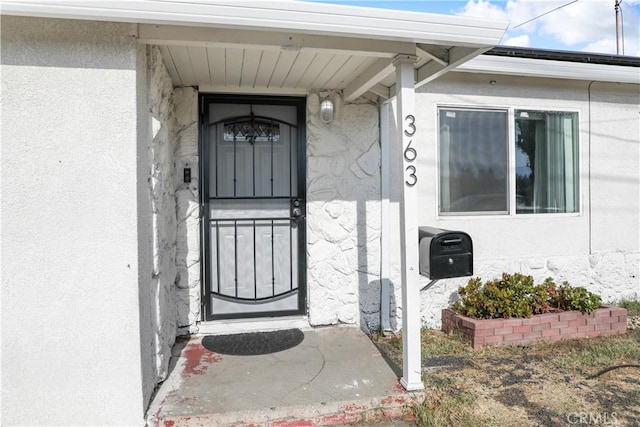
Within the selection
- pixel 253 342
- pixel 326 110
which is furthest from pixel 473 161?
pixel 253 342

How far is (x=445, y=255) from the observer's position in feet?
10.7

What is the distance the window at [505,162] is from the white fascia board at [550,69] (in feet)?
1.45

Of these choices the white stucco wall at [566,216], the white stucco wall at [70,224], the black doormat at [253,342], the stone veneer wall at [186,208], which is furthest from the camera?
the white stucco wall at [566,216]

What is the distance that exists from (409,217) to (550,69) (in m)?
2.78

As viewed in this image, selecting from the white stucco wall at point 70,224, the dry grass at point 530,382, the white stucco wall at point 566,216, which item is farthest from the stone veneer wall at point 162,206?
the white stucco wall at point 566,216

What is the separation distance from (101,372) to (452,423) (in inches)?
87.8

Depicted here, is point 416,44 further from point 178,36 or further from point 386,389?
point 386,389

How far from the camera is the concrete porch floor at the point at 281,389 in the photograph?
259 cm

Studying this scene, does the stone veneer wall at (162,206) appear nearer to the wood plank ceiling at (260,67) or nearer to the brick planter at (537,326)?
the wood plank ceiling at (260,67)

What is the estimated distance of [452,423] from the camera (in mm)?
2621

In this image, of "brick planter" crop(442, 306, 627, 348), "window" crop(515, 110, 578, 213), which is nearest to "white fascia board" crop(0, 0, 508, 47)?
"window" crop(515, 110, 578, 213)

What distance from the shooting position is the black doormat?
3.55m

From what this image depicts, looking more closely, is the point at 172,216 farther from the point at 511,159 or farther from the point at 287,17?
the point at 511,159

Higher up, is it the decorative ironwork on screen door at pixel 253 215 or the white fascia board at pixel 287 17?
the white fascia board at pixel 287 17
